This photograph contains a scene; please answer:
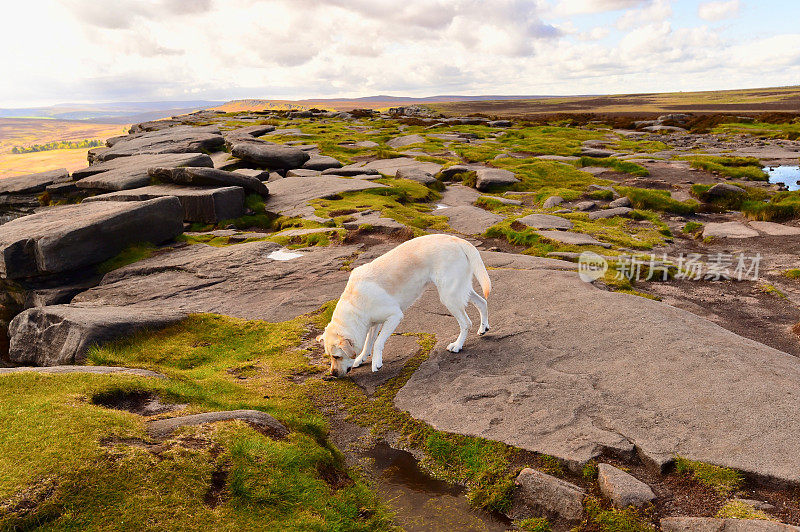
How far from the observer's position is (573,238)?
16.8 meters

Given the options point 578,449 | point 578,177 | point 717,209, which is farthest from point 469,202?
point 578,449

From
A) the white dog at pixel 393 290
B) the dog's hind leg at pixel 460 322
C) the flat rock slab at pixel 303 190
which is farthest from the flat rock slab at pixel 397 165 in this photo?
the dog's hind leg at pixel 460 322

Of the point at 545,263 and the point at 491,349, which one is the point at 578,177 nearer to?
the point at 545,263

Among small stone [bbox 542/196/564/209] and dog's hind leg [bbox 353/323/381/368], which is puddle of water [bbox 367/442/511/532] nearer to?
dog's hind leg [bbox 353/323/381/368]

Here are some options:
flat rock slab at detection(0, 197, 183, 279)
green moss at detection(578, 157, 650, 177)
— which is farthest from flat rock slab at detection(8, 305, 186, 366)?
green moss at detection(578, 157, 650, 177)

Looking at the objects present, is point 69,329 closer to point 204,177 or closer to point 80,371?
point 80,371

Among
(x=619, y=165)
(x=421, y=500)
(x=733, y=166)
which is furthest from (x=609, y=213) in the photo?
(x=421, y=500)

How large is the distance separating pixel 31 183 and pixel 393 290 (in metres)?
29.0

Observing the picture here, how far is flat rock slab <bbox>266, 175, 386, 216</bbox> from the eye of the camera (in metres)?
21.8

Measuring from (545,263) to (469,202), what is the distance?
11691mm

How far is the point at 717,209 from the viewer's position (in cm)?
2244

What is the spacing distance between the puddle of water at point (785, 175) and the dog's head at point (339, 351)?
29.1 metres

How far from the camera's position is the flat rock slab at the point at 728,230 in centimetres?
1786

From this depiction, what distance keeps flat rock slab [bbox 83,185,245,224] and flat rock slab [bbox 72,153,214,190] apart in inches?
92.1
